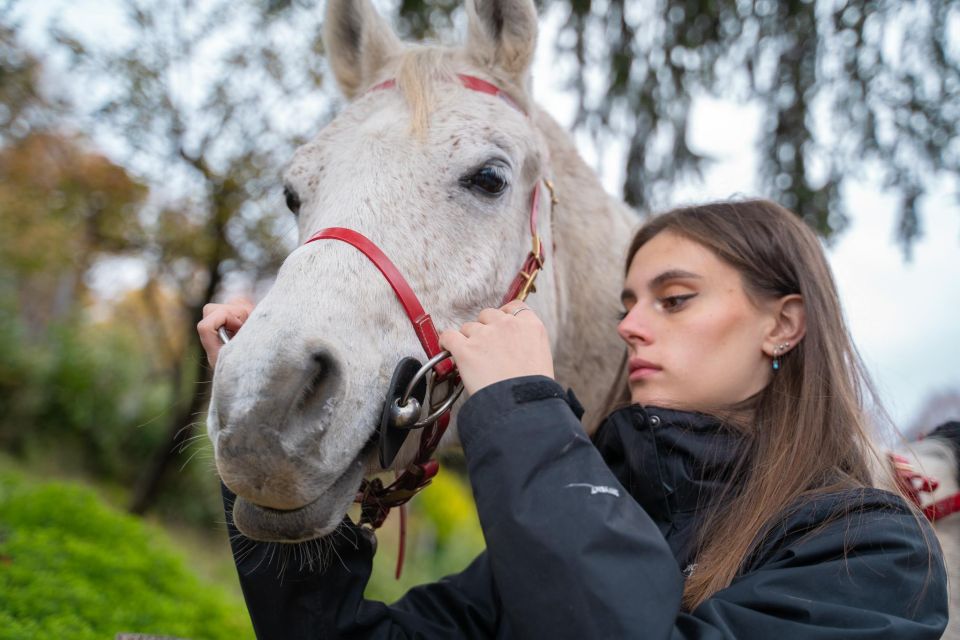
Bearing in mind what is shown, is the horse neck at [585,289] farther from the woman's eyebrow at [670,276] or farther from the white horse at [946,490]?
the white horse at [946,490]

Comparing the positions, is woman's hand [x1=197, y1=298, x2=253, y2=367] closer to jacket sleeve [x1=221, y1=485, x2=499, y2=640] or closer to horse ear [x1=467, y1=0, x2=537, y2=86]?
jacket sleeve [x1=221, y1=485, x2=499, y2=640]

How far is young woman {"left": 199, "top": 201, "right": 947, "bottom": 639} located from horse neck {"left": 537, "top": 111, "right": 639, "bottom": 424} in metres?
0.34

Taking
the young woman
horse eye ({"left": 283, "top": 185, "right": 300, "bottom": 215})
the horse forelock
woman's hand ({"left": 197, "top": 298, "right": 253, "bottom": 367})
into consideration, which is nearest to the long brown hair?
the young woman

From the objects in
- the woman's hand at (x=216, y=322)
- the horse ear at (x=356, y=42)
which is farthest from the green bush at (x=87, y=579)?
the horse ear at (x=356, y=42)

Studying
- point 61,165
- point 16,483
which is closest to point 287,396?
point 16,483

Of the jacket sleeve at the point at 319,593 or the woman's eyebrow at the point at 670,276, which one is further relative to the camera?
the woman's eyebrow at the point at 670,276

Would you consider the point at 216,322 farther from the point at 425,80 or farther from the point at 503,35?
the point at 503,35

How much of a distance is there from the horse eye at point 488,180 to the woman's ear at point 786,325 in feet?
2.69

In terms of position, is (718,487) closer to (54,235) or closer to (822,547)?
(822,547)

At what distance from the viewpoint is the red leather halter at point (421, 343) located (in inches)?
60.5

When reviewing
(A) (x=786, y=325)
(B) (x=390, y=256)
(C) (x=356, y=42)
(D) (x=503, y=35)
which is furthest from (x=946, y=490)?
(C) (x=356, y=42)

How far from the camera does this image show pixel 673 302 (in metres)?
1.78

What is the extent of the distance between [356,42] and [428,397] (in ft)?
5.30

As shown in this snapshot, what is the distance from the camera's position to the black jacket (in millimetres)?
1085
